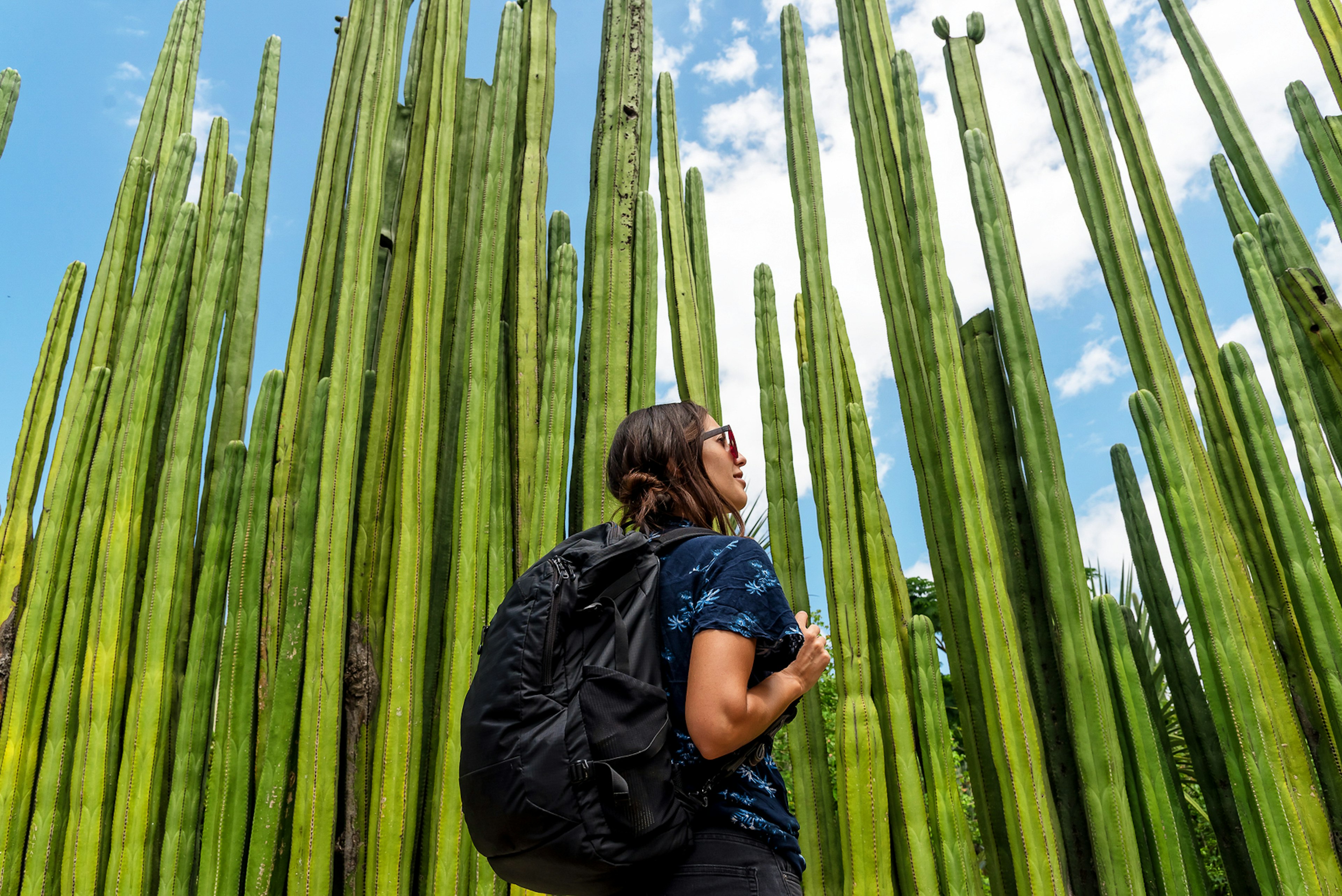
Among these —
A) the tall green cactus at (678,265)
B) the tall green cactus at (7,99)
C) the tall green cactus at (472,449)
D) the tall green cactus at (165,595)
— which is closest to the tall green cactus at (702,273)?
the tall green cactus at (678,265)

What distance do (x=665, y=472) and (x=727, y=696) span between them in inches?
15.5

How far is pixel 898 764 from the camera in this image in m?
2.02

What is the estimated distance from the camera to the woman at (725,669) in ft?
3.22

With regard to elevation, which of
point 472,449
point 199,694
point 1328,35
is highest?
point 1328,35

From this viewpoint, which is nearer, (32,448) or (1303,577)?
(1303,577)

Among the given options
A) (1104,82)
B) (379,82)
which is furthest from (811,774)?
(379,82)

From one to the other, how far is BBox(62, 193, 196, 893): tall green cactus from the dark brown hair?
1943 millimetres

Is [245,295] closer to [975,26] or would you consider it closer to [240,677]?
[240,677]

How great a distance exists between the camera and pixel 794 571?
2.41m

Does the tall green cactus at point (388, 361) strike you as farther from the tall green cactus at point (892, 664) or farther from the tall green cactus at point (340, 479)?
the tall green cactus at point (892, 664)

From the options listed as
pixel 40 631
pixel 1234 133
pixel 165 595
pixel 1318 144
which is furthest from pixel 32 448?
pixel 1318 144

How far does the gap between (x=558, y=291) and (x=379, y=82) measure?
1.13 meters

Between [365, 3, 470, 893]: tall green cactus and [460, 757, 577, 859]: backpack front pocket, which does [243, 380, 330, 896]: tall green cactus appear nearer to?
[365, 3, 470, 893]: tall green cactus

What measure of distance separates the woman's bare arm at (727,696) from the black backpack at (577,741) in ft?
0.16
